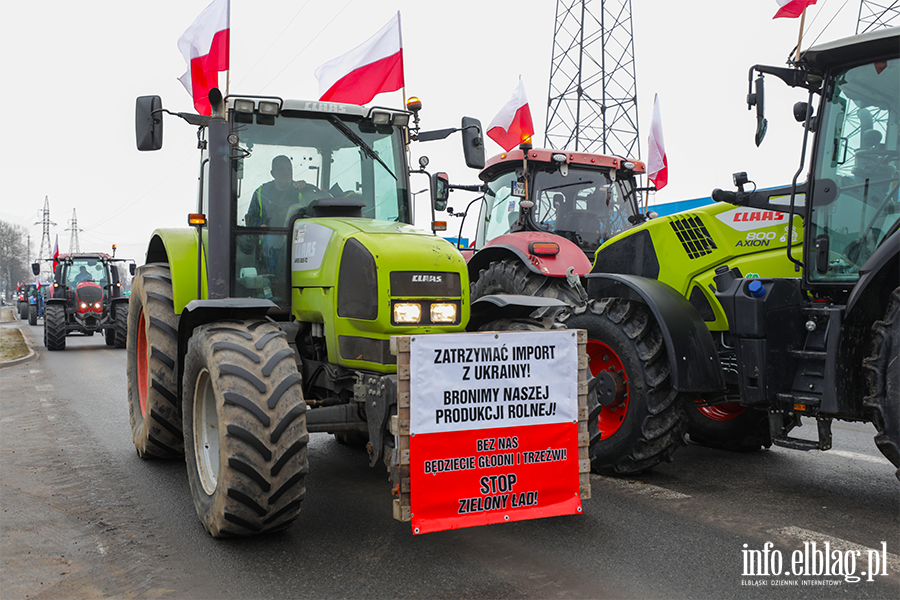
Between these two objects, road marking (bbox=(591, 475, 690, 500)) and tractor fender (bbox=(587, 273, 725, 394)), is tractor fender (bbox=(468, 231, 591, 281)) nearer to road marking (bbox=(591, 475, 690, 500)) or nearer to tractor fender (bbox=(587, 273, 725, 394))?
tractor fender (bbox=(587, 273, 725, 394))

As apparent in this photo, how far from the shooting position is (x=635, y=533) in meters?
4.23

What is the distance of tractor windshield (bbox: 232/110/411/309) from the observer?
514 cm

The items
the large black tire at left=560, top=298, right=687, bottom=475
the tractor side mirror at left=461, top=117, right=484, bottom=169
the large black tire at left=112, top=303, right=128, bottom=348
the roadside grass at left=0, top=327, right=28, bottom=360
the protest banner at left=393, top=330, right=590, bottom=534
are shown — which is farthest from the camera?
the large black tire at left=112, top=303, right=128, bottom=348

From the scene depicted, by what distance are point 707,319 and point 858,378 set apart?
4.54ft

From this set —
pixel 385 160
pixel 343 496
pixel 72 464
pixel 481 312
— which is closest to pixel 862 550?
pixel 481 312

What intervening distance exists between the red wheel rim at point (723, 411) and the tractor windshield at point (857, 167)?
1.87 m

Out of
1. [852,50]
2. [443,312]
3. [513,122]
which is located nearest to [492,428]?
[443,312]

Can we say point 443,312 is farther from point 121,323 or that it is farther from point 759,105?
point 121,323

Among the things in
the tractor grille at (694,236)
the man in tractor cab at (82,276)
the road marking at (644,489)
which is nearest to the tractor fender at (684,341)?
the tractor grille at (694,236)

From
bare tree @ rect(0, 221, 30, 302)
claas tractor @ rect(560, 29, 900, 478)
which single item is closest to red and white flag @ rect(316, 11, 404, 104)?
claas tractor @ rect(560, 29, 900, 478)

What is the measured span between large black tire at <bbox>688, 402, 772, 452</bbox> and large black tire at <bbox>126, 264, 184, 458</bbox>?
13.5 ft

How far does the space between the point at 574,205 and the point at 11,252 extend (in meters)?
86.3

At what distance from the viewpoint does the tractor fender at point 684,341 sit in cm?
506

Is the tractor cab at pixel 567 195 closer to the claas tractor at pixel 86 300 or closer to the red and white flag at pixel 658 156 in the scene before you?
the red and white flag at pixel 658 156
